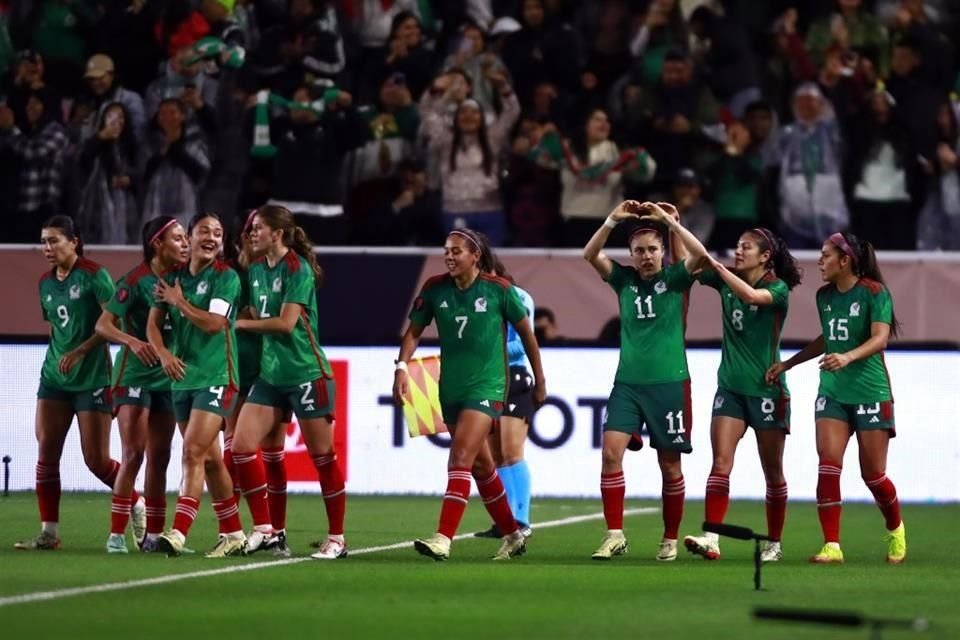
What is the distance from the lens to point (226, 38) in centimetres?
2197

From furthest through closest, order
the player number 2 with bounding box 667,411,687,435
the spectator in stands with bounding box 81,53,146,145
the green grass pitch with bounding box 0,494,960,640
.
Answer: the spectator in stands with bounding box 81,53,146,145, the player number 2 with bounding box 667,411,687,435, the green grass pitch with bounding box 0,494,960,640

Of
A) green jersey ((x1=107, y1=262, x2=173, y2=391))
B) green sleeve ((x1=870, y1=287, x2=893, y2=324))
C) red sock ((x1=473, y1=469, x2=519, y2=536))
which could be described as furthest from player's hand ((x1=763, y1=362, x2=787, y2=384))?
green jersey ((x1=107, y1=262, x2=173, y2=391))

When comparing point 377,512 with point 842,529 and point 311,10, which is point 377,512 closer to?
point 842,529

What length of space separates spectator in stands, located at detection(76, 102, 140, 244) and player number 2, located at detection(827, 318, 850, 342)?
9.82 meters

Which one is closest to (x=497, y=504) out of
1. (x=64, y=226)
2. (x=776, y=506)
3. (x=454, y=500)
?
(x=454, y=500)

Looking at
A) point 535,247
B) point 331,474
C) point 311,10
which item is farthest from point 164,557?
point 311,10

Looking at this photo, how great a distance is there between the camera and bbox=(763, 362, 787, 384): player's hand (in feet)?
42.0

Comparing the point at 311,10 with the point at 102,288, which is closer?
the point at 102,288

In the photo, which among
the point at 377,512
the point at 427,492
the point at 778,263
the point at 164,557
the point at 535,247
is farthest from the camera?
the point at 535,247

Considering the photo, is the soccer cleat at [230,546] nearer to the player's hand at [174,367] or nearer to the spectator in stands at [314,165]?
the player's hand at [174,367]

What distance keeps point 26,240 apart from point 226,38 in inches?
123

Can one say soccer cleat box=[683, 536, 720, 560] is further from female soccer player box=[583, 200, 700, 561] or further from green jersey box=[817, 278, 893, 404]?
green jersey box=[817, 278, 893, 404]

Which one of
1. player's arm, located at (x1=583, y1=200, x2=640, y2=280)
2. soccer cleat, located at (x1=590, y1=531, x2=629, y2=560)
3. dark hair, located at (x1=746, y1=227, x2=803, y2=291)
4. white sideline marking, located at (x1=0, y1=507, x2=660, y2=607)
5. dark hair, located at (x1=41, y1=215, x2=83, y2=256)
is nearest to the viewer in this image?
white sideline marking, located at (x1=0, y1=507, x2=660, y2=607)

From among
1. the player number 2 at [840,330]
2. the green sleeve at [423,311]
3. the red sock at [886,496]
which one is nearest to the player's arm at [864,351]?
the player number 2 at [840,330]
